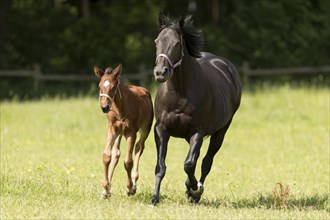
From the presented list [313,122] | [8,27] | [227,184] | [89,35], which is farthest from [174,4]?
[227,184]

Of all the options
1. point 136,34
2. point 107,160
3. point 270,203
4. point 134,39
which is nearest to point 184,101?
point 107,160

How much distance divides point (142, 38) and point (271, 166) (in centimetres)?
2218

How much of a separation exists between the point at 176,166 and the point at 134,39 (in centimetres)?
2113

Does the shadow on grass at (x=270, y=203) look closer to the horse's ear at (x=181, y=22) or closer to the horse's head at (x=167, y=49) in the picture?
the horse's head at (x=167, y=49)

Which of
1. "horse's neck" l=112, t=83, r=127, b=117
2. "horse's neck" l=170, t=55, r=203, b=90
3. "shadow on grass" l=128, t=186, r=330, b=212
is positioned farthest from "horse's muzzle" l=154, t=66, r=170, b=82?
"shadow on grass" l=128, t=186, r=330, b=212

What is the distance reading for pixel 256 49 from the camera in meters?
37.2

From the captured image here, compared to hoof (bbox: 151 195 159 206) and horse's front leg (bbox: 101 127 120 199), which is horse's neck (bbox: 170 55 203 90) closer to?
horse's front leg (bbox: 101 127 120 199)

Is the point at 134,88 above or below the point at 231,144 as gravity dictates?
above

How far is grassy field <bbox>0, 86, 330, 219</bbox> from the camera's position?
31.3 ft

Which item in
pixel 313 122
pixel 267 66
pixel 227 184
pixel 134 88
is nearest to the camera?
pixel 134 88

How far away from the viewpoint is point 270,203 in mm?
10773

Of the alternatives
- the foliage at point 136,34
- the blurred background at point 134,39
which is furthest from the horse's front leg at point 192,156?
the foliage at point 136,34

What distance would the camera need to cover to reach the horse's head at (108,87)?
982cm

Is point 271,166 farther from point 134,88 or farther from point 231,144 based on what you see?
point 134,88
